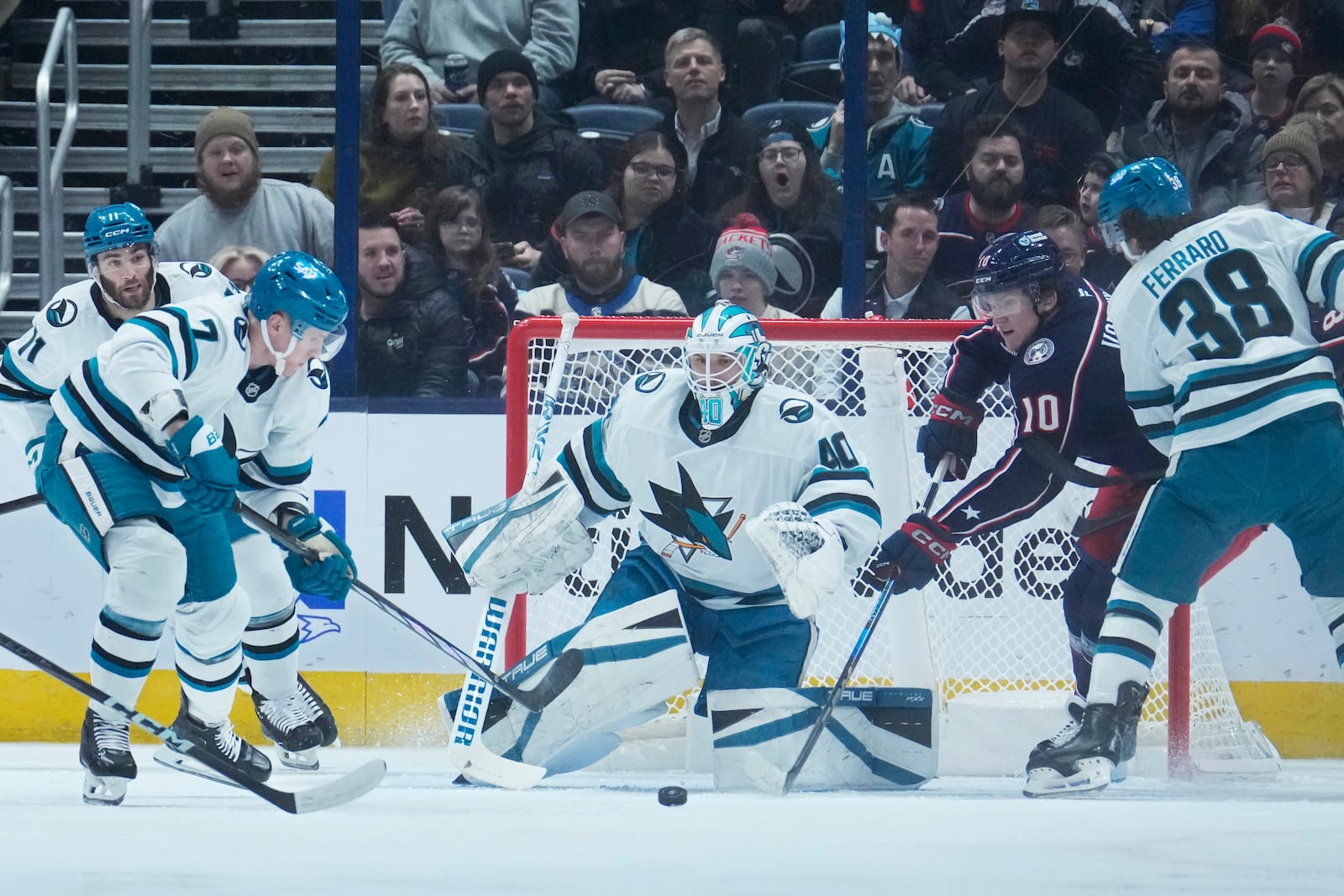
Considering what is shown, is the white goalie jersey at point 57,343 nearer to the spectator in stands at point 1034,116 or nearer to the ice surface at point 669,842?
the ice surface at point 669,842

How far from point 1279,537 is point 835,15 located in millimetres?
1950

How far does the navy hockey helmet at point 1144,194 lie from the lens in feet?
10.5

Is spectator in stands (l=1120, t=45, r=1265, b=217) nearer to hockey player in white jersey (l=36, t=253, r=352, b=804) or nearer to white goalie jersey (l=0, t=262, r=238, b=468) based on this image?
hockey player in white jersey (l=36, t=253, r=352, b=804)

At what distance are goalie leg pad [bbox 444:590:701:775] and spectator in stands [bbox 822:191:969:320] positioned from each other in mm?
1268

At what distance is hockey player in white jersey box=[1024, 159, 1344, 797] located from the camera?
3.01 meters

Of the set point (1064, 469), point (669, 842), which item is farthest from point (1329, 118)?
point (669, 842)

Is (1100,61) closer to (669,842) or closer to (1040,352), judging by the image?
(1040,352)

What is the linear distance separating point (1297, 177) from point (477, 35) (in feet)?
7.45

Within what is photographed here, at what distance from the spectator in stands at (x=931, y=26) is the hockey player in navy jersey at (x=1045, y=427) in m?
1.32

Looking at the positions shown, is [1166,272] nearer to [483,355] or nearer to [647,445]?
[647,445]

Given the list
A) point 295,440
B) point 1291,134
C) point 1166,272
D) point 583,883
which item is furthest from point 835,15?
point 583,883

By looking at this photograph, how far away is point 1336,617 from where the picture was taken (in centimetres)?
303

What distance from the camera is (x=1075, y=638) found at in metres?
3.46

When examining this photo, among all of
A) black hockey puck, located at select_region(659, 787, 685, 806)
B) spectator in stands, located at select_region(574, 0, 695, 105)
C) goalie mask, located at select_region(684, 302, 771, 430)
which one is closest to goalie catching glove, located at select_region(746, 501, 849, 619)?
goalie mask, located at select_region(684, 302, 771, 430)
